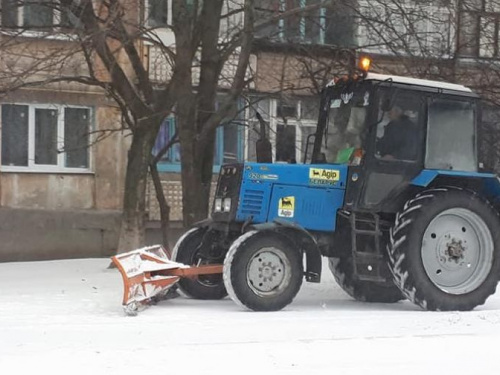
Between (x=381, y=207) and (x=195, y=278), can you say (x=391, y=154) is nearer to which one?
(x=381, y=207)

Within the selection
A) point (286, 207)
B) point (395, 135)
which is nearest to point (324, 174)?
point (286, 207)

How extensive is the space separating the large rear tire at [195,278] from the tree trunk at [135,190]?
340 cm

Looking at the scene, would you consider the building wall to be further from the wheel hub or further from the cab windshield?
the wheel hub

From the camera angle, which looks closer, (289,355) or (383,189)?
(289,355)

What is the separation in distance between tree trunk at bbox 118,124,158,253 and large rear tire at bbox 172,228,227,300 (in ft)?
11.2

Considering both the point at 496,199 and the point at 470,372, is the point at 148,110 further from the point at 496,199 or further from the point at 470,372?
the point at 470,372

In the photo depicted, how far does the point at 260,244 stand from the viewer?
7.65 metres

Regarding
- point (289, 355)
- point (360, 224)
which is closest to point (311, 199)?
point (360, 224)

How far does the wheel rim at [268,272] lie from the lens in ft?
25.2

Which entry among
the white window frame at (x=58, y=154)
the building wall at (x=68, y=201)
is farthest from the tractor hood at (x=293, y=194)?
the white window frame at (x=58, y=154)

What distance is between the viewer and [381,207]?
8211 mm

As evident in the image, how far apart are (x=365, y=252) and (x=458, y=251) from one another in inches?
43.6

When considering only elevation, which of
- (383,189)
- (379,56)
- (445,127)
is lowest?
(383,189)

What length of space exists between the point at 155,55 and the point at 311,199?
27.5 feet
